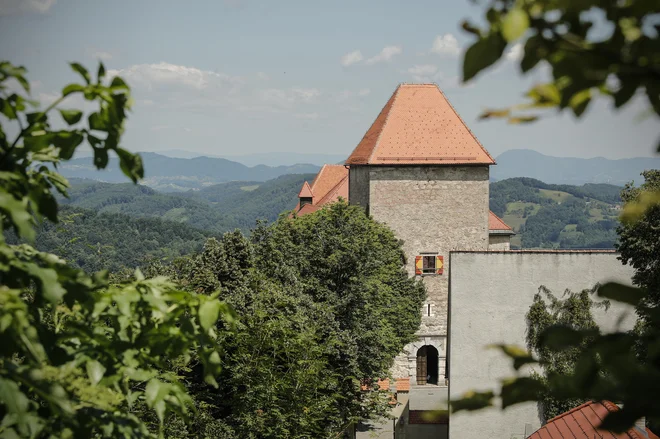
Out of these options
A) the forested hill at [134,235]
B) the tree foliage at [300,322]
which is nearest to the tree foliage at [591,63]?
the tree foliage at [300,322]

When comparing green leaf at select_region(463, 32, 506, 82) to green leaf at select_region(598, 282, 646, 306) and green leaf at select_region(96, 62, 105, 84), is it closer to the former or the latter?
green leaf at select_region(598, 282, 646, 306)

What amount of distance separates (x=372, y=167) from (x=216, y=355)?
98.5ft

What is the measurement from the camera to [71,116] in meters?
2.72

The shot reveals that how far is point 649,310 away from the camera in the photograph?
6.49 feet

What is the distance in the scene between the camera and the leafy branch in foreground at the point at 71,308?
2375 millimetres

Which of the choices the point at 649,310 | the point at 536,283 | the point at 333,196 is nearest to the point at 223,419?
the point at 536,283

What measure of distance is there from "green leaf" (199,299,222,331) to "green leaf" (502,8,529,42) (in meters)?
1.56

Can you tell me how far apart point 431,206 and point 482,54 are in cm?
3164

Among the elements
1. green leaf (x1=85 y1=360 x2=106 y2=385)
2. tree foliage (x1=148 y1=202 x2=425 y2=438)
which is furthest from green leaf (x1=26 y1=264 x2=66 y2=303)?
tree foliage (x1=148 y1=202 x2=425 y2=438)

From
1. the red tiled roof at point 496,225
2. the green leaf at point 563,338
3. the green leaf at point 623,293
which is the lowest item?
the red tiled roof at point 496,225

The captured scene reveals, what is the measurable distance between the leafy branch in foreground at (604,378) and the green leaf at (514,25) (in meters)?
0.71

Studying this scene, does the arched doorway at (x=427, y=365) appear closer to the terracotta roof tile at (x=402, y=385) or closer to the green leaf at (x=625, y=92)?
the terracotta roof tile at (x=402, y=385)

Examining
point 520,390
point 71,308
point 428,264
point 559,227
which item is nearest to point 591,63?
point 520,390

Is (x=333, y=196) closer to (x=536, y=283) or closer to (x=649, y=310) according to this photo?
(x=536, y=283)
